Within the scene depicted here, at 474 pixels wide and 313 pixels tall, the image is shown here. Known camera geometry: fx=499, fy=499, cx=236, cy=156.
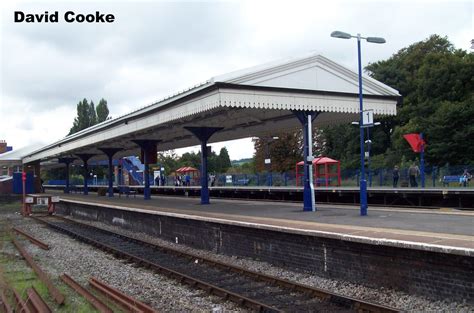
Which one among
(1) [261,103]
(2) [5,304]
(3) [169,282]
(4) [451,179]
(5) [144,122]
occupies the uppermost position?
(5) [144,122]

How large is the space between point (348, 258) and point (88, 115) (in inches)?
3476

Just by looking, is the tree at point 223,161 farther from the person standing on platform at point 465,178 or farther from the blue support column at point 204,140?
the blue support column at point 204,140

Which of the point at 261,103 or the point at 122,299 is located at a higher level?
the point at 261,103

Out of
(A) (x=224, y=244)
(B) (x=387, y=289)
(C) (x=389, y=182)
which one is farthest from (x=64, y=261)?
(C) (x=389, y=182)

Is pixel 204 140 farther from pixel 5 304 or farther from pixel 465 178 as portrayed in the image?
pixel 5 304

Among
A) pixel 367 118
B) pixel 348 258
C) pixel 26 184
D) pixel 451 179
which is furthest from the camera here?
pixel 26 184

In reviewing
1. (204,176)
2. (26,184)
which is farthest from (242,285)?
(26,184)

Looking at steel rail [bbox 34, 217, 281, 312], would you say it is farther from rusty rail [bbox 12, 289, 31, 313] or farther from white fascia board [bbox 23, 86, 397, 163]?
white fascia board [bbox 23, 86, 397, 163]

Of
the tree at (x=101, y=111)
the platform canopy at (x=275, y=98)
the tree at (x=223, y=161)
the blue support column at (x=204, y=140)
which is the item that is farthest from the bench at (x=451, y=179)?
the tree at (x=101, y=111)

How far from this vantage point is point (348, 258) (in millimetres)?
9312

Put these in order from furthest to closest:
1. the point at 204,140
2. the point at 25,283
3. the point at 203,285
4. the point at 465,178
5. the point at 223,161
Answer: the point at 223,161 → the point at 465,178 → the point at 204,140 → the point at 25,283 → the point at 203,285

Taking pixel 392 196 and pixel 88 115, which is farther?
pixel 88 115

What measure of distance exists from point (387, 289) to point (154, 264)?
554 centimetres

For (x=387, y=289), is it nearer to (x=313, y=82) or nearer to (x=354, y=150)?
(x=313, y=82)
